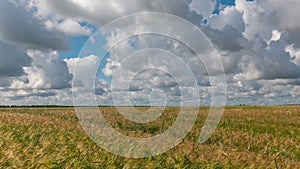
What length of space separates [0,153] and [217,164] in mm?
5251

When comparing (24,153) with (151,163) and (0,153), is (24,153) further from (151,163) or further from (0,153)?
(151,163)

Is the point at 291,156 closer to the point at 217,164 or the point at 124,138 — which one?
the point at 217,164

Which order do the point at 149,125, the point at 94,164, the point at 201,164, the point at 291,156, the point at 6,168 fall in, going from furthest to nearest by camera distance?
the point at 149,125
the point at 291,156
the point at 201,164
the point at 94,164
the point at 6,168

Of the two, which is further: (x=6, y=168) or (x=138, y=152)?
(x=138, y=152)

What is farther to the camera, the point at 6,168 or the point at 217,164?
the point at 217,164

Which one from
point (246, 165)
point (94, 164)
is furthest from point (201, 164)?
point (94, 164)

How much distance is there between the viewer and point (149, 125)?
25.3 meters

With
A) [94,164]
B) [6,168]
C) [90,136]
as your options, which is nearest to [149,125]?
[90,136]

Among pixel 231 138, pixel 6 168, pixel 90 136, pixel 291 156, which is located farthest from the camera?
pixel 231 138

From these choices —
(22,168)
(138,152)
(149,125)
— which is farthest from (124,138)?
(149,125)

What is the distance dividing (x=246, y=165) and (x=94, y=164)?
3912 mm

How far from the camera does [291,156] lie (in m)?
12.2

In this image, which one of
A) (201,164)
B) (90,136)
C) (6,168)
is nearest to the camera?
(6,168)

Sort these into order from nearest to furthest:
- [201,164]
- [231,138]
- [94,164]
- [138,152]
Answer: [94,164] → [201,164] → [138,152] → [231,138]
